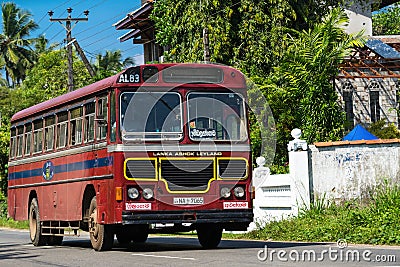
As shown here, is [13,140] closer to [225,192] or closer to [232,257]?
[225,192]

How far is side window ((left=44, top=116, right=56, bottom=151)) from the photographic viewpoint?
20339 mm

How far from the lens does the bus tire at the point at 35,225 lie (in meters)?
21.2

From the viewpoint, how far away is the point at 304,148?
21.1 m

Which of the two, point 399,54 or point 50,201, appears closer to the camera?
point 50,201

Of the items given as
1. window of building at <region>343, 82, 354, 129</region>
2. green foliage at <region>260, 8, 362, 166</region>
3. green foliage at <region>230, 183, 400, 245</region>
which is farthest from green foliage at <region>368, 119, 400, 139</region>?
green foliage at <region>230, 183, 400, 245</region>

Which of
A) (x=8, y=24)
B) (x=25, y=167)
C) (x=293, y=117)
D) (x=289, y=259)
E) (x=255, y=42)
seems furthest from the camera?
(x=8, y=24)

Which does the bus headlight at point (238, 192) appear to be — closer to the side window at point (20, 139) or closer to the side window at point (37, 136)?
the side window at point (37, 136)

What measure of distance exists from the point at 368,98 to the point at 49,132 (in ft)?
71.5

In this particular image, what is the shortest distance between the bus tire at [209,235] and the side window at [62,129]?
12.8 ft

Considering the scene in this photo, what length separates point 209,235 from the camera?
1781cm

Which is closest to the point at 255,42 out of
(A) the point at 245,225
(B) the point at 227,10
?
(B) the point at 227,10

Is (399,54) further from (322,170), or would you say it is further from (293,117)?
(322,170)

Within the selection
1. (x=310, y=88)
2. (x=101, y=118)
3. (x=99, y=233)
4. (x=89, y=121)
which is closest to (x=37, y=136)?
(x=89, y=121)

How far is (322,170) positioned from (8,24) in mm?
60708
